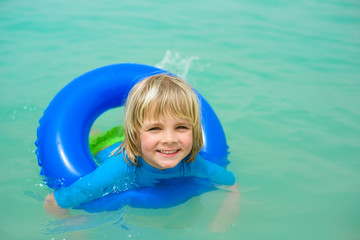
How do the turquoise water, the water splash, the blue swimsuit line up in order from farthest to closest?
the water splash < the turquoise water < the blue swimsuit

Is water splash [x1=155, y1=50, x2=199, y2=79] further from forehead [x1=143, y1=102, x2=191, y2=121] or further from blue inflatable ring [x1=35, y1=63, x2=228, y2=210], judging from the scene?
forehead [x1=143, y1=102, x2=191, y2=121]

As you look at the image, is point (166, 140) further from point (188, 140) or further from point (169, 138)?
point (188, 140)

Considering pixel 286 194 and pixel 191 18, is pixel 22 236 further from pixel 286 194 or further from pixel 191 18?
pixel 191 18

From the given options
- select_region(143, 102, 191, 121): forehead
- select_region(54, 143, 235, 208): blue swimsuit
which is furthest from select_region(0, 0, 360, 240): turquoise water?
select_region(143, 102, 191, 121): forehead

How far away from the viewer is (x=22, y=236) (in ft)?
8.05

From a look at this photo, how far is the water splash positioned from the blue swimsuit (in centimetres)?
260

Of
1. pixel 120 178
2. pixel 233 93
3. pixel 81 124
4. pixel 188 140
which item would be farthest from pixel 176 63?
pixel 188 140

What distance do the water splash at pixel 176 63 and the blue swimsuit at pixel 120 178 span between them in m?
2.60

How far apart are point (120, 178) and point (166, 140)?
0.44m

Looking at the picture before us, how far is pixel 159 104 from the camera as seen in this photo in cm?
225

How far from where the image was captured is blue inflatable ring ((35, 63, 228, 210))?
265 centimetres

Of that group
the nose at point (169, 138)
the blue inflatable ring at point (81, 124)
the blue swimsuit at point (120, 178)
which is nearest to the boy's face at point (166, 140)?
the nose at point (169, 138)

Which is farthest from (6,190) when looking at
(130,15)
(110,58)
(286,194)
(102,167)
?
(130,15)

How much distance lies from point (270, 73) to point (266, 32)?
1648 mm
